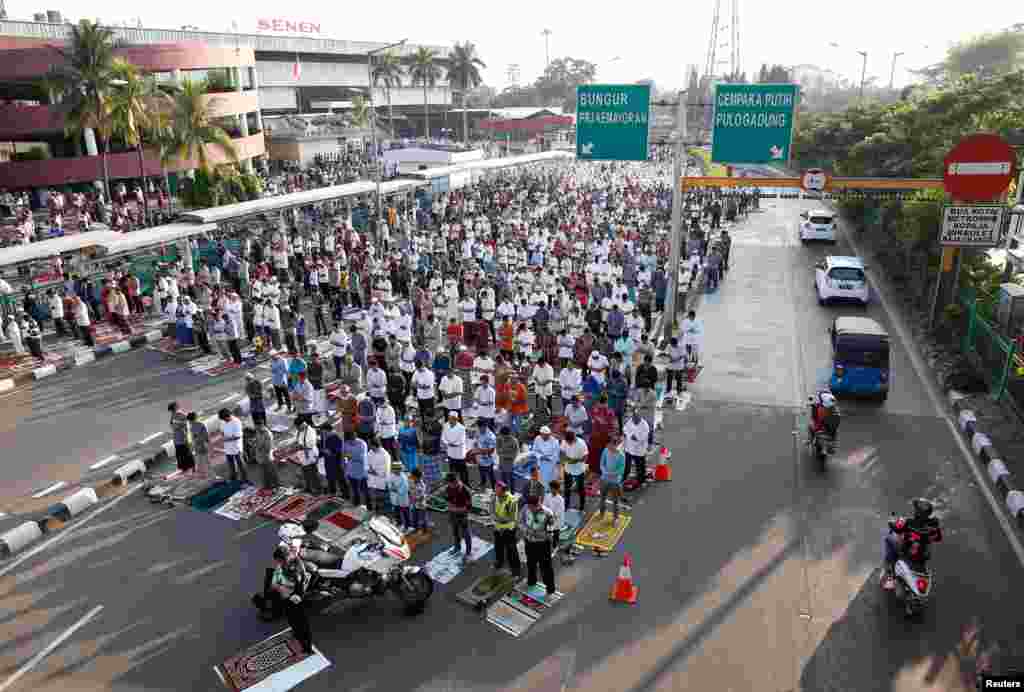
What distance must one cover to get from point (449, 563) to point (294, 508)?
3008 millimetres

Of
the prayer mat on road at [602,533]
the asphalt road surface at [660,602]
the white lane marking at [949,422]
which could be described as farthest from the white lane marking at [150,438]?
the white lane marking at [949,422]

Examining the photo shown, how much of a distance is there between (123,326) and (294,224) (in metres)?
10.6

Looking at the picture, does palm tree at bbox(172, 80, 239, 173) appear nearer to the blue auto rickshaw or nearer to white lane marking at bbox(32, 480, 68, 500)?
white lane marking at bbox(32, 480, 68, 500)

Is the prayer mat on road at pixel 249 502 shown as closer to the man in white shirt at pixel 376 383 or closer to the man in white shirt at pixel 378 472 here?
the man in white shirt at pixel 378 472

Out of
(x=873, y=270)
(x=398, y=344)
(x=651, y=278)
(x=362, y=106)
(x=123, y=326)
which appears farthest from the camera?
(x=362, y=106)

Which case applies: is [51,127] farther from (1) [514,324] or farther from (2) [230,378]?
(1) [514,324]

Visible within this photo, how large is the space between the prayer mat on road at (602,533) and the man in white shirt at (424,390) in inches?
153

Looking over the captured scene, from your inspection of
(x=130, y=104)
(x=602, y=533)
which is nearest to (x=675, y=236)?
(x=602, y=533)

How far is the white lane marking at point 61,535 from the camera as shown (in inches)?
397

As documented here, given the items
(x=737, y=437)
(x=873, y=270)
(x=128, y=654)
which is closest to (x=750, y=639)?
(x=737, y=437)

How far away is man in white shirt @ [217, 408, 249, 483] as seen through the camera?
1153 cm

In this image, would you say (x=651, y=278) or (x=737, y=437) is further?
(x=651, y=278)

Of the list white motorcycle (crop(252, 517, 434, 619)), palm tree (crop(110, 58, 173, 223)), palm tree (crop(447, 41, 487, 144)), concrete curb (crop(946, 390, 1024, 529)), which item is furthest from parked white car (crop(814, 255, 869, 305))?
palm tree (crop(447, 41, 487, 144))

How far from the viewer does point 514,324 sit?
1720 centimetres
